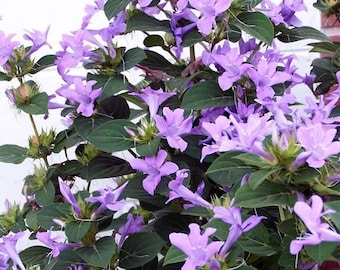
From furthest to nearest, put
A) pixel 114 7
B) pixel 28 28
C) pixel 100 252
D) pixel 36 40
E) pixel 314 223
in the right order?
pixel 28 28
pixel 36 40
pixel 114 7
pixel 100 252
pixel 314 223

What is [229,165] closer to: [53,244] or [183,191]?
[183,191]

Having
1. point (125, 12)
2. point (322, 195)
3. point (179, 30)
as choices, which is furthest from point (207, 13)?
point (322, 195)

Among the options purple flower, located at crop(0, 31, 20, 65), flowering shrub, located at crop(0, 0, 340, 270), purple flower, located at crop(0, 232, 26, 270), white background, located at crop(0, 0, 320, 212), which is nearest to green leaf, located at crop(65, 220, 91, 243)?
flowering shrub, located at crop(0, 0, 340, 270)

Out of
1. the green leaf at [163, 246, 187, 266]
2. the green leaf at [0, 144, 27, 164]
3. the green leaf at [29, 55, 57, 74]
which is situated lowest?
the green leaf at [163, 246, 187, 266]

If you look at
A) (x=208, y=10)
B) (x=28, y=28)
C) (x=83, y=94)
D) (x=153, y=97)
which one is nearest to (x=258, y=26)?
(x=208, y=10)

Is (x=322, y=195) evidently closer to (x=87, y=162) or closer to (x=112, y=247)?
(x=112, y=247)

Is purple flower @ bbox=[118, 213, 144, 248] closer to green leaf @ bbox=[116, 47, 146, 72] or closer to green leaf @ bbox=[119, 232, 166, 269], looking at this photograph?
green leaf @ bbox=[119, 232, 166, 269]
